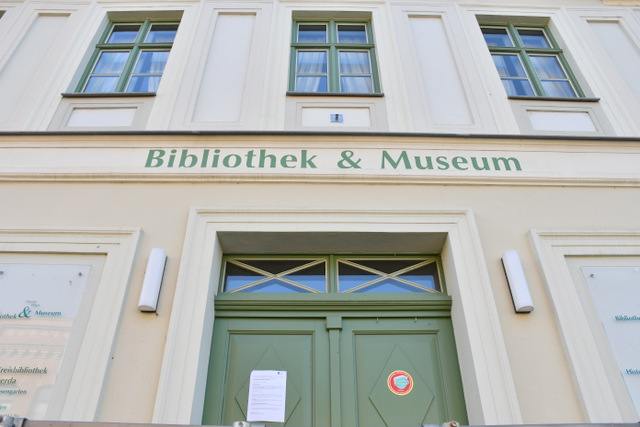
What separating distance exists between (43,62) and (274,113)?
309cm

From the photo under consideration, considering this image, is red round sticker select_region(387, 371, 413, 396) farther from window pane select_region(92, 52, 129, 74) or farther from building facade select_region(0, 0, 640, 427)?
window pane select_region(92, 52, 129, 74)

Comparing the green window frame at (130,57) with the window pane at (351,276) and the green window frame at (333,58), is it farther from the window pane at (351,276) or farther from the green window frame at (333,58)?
the window pane at (351,276)

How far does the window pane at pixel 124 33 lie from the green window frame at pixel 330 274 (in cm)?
404

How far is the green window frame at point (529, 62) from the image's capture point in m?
6.12

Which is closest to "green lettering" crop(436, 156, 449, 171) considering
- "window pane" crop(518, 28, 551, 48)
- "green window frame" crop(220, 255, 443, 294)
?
"green window frame" crop(220, 255, 443, 294)

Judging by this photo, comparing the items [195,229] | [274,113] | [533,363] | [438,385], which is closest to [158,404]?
[195,229]

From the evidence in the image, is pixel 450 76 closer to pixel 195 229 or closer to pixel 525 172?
pixel 525 172

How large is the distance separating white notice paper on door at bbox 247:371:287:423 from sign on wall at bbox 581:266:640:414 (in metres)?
2.56

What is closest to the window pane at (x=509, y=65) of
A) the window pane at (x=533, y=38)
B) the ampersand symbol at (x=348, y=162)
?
the window pane at (x=533, y=38)

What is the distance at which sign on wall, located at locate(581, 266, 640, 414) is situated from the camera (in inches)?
143

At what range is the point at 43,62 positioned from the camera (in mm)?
6078

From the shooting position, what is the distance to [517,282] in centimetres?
395

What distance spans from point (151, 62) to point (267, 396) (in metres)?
4.62

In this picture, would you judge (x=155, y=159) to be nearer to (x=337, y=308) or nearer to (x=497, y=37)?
(x=337, y=308)
